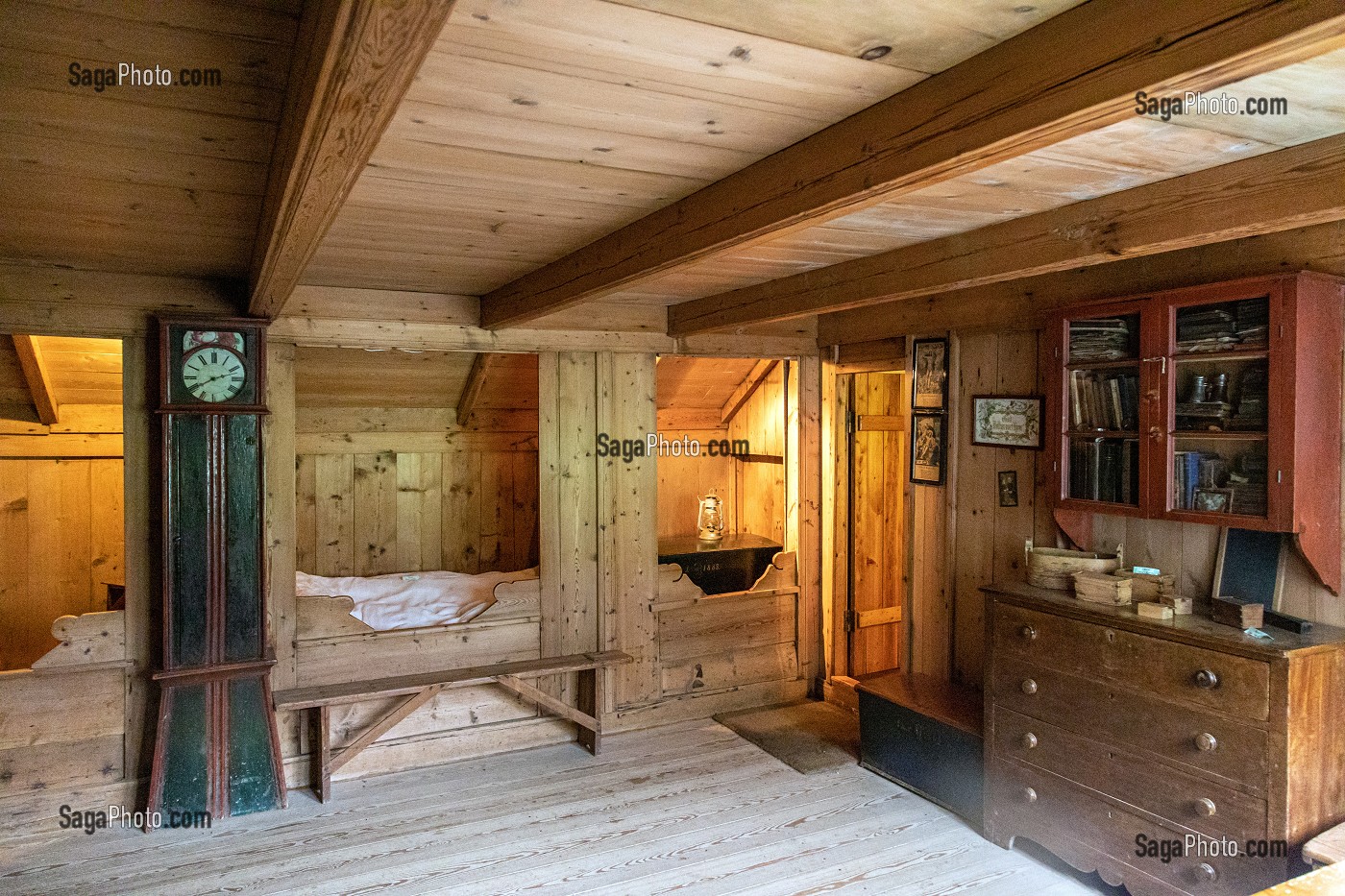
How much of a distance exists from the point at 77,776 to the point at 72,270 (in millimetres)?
2108

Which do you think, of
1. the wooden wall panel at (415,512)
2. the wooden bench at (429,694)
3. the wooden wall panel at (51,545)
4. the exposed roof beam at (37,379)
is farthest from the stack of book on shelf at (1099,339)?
the wooden wall panel at (51,545)

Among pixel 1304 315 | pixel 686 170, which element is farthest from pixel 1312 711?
pixel 686 170

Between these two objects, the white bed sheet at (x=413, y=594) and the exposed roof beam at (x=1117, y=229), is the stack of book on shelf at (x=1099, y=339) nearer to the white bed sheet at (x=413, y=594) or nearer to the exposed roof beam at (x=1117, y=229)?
the exposed roof beam at (x=1117, y=229)

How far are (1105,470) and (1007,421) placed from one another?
2.47 ft

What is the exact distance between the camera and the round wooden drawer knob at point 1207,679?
2.63 metres

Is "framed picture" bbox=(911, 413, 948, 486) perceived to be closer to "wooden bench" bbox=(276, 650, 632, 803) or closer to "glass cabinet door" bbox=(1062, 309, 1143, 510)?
"glass cabinet door" bbox=(1062, 309, 1143, 510)

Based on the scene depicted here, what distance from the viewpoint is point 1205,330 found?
2852 millimetres

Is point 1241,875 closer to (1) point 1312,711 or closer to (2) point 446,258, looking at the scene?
(1) point 1312,711

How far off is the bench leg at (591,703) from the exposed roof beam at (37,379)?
321 centimetres

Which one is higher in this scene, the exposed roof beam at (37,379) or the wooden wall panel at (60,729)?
the exposed roof beam at (37,379)

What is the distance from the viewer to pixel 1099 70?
1.26 m

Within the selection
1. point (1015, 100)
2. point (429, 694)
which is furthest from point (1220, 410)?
point (429, 694)

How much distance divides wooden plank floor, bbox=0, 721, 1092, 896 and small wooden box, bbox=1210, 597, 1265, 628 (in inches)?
43.5

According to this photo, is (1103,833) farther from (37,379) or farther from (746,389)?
(37,379)
